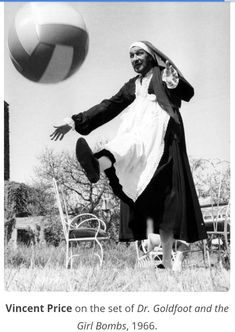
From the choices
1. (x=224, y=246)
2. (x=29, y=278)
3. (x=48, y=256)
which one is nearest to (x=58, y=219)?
(x=48, y=256)

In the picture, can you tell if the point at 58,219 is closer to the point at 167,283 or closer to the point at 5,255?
the point at 5,255

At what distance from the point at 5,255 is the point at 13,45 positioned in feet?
6.36

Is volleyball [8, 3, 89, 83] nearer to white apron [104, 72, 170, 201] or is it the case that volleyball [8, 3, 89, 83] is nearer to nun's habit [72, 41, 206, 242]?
nun's habit [72, 41, 206, 242]

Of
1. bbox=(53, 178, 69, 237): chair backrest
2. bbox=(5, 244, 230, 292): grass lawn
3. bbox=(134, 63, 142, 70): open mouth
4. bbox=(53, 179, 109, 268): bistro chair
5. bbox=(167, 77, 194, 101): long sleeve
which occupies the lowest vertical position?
bbox=(5, 244, 230, 292): grass lawn

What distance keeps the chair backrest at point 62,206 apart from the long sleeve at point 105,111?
629mm

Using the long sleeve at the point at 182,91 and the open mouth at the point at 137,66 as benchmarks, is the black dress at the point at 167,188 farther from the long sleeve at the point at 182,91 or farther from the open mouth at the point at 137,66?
the open mouth at the point at 137,66

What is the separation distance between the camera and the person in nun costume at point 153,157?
5.67 metres

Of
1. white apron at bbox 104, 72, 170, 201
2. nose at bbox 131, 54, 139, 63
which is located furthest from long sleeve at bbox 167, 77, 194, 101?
nose at bbox 131, 54, 139, 63

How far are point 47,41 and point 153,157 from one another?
1331 millimetres

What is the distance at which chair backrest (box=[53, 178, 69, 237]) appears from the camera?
599 centimetres

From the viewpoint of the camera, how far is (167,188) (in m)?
5.71

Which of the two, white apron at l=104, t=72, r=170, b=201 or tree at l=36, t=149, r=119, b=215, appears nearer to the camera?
white apron at l=104, t=72, r=170, b=201

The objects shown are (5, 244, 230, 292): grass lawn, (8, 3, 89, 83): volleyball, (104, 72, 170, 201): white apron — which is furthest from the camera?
(104, 72, 170, 201): white apron

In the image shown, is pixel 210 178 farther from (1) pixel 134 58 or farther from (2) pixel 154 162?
(1) pixel 134 58
